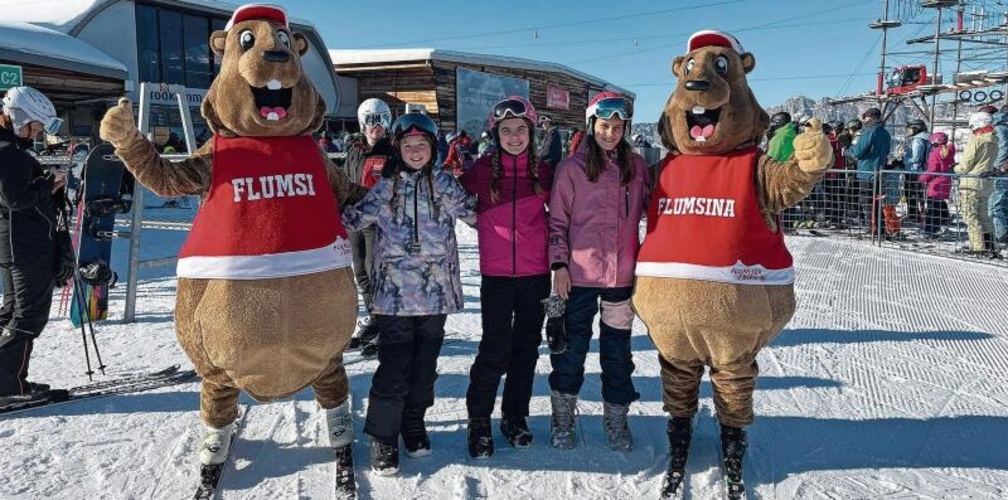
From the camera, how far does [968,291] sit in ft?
21.2

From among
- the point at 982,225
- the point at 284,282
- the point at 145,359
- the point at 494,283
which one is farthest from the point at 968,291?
the point at 145,359

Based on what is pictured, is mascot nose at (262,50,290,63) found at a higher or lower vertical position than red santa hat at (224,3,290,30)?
lower

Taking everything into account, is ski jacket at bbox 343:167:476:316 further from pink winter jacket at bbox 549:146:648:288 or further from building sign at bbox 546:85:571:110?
building sign at bbox 546:85:571:110

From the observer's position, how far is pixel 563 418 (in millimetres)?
3098

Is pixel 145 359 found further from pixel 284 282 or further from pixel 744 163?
pixel 744 163

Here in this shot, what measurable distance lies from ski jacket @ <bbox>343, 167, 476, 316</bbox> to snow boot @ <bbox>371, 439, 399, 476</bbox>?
23.3 inches

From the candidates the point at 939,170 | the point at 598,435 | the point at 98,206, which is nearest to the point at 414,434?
the point at 598,435

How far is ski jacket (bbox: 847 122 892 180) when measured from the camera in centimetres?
941

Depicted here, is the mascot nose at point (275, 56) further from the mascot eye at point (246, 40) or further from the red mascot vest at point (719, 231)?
the red mascot vest at point (719, 231)

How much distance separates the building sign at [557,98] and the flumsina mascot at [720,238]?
2224 cm

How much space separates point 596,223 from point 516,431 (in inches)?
43.4

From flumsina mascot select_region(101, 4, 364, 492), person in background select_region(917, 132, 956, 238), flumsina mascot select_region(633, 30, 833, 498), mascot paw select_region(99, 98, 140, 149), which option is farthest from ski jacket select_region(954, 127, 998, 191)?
mascot paw select_region(99, 98, 140, 149)

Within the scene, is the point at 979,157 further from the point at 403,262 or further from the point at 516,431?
the point at 403,262

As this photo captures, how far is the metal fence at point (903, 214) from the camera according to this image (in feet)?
26.8
